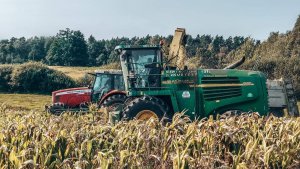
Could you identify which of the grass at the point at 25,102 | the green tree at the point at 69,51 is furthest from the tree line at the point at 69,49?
the grass at the point at 25,102

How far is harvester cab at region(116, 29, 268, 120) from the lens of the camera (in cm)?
1262

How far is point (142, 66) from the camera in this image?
12828mm

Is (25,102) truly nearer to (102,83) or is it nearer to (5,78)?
(5,78)

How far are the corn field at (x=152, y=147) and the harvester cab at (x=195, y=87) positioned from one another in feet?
19.6

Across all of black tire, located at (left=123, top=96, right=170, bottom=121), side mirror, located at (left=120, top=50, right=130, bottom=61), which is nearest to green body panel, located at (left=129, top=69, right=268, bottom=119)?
black tire, located at (left=123, top=96, right=170, bottom=121)

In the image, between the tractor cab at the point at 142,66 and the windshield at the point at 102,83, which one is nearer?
the tractor cab at the point at 142,66

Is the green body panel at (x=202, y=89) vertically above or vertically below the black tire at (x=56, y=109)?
above

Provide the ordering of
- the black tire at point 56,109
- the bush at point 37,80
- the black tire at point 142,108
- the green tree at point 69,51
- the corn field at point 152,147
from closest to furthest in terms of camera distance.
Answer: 1. the corn field at point 152,147
2. the black tire at point 142,108
3. the black tire at point 56,109
4. the bush at point 37,80
5. the green tree at point 69,51

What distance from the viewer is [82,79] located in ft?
158

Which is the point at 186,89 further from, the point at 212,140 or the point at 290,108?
the point at 212,140

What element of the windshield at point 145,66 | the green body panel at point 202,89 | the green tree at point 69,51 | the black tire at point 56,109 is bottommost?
the black tire at point 56,109

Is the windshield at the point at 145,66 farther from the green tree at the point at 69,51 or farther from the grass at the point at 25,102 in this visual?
the green tree at the point at 69,51

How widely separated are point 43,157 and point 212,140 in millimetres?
1935

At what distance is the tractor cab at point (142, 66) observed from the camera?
12.7 metres
